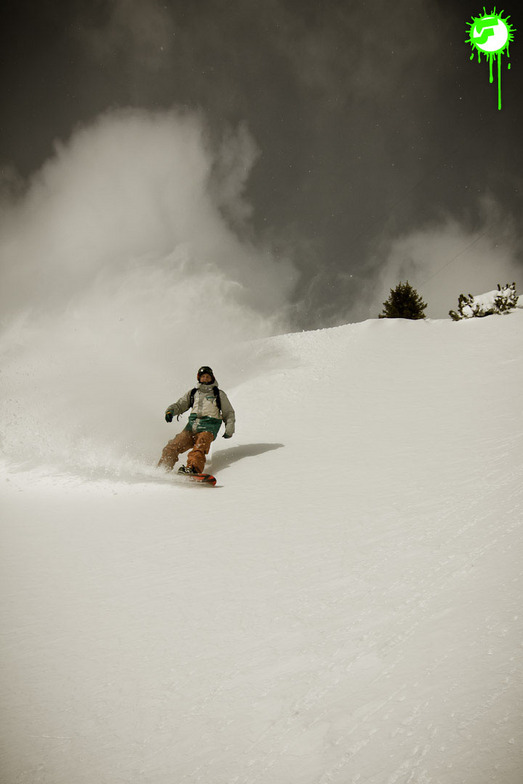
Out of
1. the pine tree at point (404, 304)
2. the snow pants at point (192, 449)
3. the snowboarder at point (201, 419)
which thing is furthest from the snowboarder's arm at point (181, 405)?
the pine tree at point (404, 304)

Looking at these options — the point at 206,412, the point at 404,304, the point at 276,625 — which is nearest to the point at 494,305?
the point at 404,304

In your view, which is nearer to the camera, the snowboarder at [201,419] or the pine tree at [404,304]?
the snowboarder at [201,419]

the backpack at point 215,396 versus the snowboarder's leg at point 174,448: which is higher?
the backpack at point 215,396

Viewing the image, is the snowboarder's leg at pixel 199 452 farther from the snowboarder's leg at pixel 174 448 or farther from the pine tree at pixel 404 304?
the pine tree at pixel 404 304

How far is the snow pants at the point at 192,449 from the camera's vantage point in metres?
5.39

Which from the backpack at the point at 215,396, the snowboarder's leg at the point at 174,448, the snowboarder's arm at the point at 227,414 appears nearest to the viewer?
the snowboarder's leg at the point at 174,448

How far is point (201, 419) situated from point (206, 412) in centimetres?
15

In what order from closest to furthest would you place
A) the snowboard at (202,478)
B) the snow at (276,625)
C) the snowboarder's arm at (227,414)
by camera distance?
the snow at (276,625) → the snowboard at (202,478) → the snowboarder's arm at (227,414)

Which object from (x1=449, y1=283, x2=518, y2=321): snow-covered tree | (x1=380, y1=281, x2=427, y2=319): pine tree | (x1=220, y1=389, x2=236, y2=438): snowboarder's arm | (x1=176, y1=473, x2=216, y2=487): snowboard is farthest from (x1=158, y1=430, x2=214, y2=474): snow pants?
(x1=380, y1=281, x2=427, y2=319): pine tree

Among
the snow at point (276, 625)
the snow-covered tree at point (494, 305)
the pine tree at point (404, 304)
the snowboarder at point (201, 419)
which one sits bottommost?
the snow at point (276, 625)

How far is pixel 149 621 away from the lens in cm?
206

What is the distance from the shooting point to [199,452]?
5566 mm

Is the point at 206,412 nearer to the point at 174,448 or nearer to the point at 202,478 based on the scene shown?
the point at 174,448

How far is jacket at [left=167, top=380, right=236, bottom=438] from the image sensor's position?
627 centimetres
